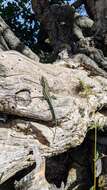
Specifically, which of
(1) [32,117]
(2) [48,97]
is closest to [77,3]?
(2) [48,97]

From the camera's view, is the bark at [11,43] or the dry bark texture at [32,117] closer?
the dry bark texture at [32,117]

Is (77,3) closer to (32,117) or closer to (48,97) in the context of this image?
(48,97)

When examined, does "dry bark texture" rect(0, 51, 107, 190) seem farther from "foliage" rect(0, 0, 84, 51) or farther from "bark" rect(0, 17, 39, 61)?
"foliage" rect(0, 0, 84, 51)

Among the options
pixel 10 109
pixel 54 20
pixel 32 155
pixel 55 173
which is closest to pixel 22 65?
pixel 10 109

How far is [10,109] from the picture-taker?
365 cm

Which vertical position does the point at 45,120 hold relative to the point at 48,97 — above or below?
below

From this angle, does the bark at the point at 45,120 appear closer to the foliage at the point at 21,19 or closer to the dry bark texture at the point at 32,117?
the dry bark texture at the point at 32,117

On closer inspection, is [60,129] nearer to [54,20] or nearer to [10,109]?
[10,109]

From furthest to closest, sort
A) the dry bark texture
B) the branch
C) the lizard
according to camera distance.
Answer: the branch, the lizard, the dry bark texture

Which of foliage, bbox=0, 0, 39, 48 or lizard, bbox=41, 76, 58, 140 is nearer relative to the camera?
lizard, bbox=41, 76, 58, 140

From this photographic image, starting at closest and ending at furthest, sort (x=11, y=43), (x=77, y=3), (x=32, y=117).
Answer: (x=32, y=117), (x=11, y=43), (x=77, y=3)

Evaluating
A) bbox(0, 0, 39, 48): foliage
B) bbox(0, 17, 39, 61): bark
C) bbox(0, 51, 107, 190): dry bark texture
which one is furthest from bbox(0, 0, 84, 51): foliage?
bbox(0, 51, 107, 190): dry bark texture

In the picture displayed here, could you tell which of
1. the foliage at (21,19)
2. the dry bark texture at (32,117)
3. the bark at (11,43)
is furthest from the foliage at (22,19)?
the dry bark texture at (32,117)

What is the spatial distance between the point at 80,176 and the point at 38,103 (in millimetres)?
1070
